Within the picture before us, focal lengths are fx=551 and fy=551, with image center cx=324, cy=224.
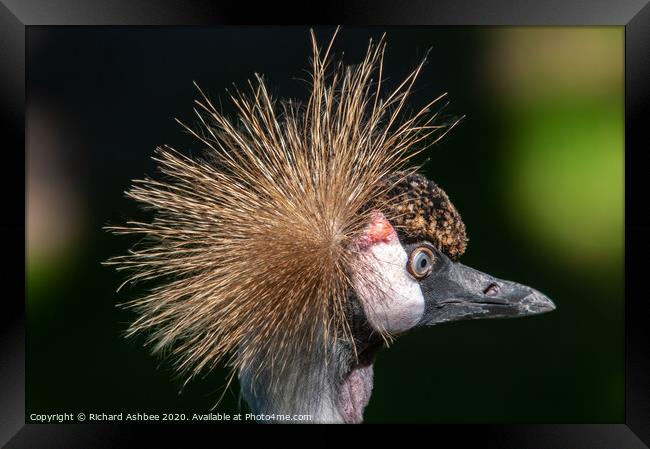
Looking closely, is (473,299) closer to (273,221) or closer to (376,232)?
(376,232)

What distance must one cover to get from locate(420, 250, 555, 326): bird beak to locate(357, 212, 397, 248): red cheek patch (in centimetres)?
22

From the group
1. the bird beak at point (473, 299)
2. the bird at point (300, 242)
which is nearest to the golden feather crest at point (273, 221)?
the bird at point (300, 242)

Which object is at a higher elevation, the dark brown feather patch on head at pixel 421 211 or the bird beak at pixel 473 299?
the dark brown feather patch on head at pixel 421 211

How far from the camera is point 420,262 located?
1.36 m

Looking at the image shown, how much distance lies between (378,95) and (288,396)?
771 mm

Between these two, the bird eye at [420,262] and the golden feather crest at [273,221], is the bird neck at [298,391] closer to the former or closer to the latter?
the golden feather crest at [273,221]

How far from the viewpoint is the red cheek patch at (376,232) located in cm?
127

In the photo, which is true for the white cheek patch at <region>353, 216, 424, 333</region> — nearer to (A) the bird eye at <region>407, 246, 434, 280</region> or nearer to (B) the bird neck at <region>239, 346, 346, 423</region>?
(A) the bird eye at <region>407, 246, 434, 280</region>

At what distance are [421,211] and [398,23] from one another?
0.51m

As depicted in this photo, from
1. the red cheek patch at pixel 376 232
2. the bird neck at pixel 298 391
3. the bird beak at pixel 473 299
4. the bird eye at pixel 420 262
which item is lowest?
the bird neck at pixel 298 391

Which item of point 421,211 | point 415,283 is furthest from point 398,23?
point 415,283

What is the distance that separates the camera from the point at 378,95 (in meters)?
1.33
